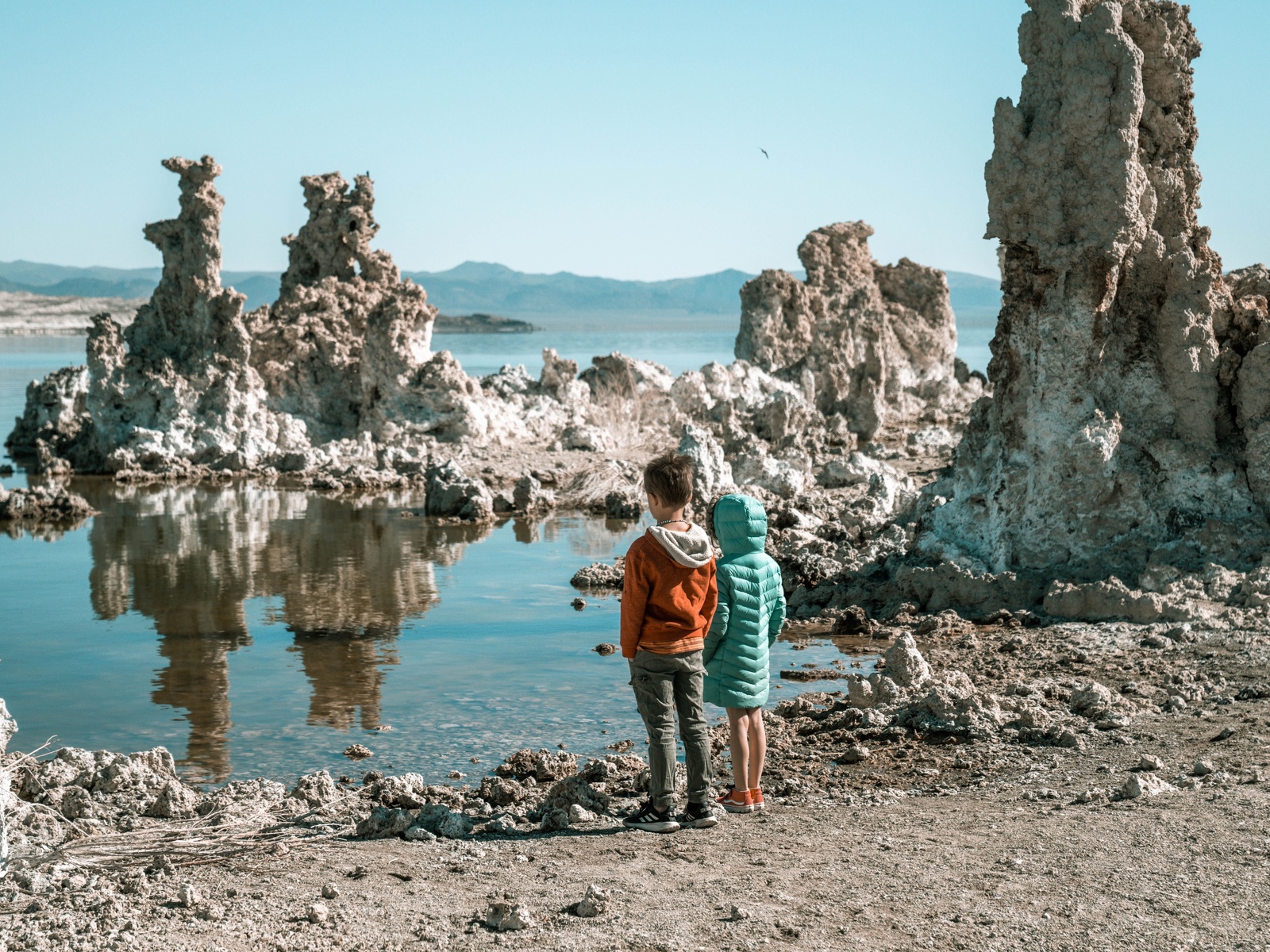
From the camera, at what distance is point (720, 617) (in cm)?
593

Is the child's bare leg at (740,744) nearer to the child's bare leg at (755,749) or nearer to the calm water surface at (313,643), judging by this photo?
the child's bare leg at (755,749)

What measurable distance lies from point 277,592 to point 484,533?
446cm

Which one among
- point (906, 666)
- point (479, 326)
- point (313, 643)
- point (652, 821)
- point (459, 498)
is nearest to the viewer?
point (652, 821)

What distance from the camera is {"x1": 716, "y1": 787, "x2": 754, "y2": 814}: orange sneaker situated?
19.7 ft

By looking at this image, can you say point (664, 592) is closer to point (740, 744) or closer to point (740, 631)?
point (740, 631)

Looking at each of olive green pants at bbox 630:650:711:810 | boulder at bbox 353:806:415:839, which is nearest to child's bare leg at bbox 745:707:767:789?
olive green pants at bbox 630:650:711:810

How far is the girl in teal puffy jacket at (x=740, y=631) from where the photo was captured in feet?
19.5

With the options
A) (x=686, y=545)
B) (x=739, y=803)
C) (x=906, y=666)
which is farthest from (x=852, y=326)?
(x=686, y=545)

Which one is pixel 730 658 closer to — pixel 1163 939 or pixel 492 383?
pixel 1163 939

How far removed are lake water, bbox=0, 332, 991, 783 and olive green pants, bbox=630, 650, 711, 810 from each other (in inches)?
73.6

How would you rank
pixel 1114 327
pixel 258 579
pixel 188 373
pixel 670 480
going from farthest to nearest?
pixel 188 373 < pixel 258 579 < pixel 1114 327 < pixel 670 480

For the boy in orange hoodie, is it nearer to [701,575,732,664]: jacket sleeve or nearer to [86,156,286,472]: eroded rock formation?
[701,575,732,664]: jacket sleeve

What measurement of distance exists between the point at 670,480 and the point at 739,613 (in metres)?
0.76

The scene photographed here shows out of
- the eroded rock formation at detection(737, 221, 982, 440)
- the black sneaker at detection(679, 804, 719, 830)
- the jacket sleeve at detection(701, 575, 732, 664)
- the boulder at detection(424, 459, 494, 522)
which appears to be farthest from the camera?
the eroded rock formation at detection(737, 221, 982, 440)
